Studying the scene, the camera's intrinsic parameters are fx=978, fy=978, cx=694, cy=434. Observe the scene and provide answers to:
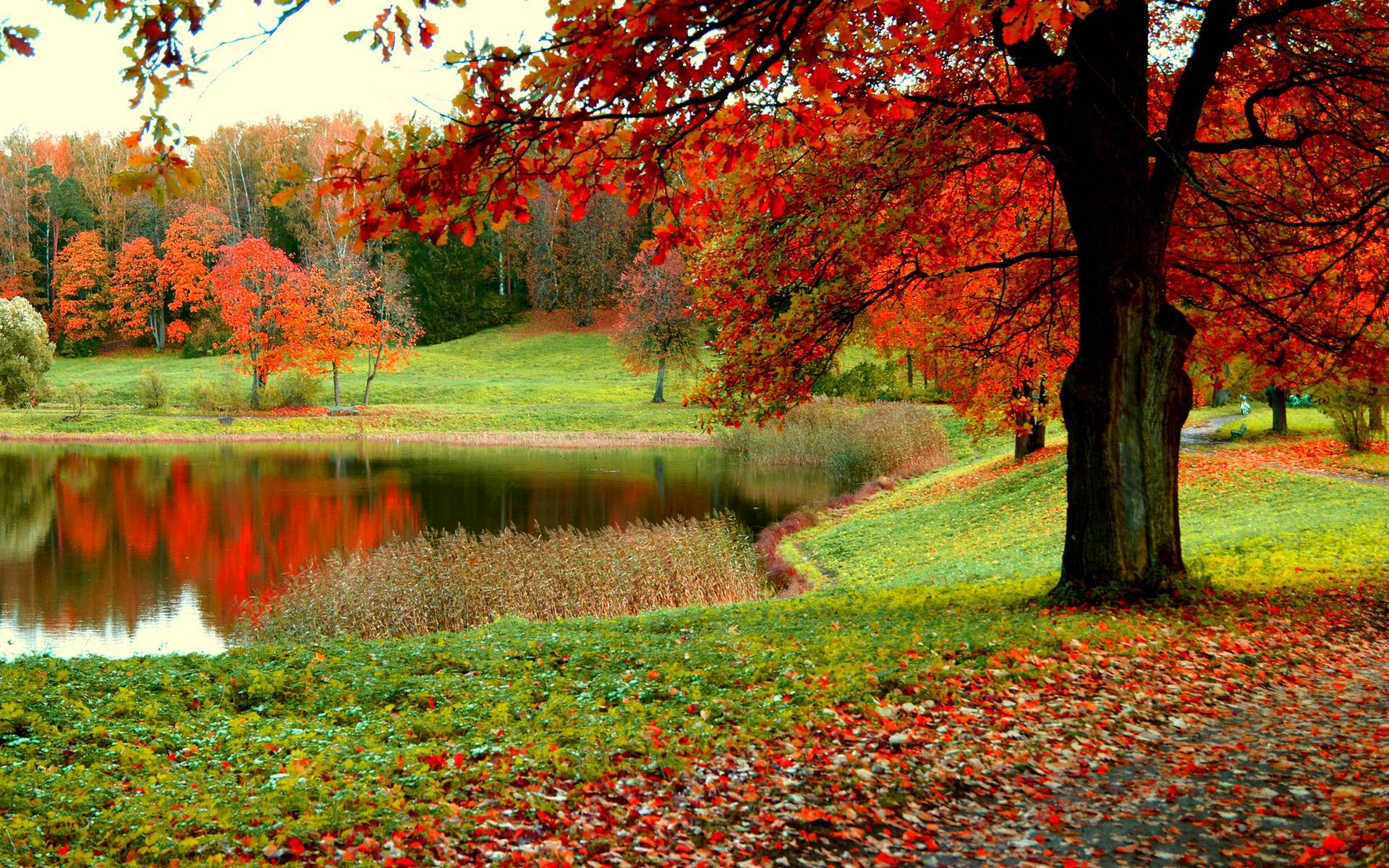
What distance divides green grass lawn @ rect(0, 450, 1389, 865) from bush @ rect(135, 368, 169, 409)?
4237 centimetres

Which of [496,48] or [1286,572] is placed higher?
[496,48]

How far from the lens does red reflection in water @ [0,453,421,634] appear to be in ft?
53.2

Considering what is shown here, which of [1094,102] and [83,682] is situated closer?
[83,682]

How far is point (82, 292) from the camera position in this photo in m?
67.4

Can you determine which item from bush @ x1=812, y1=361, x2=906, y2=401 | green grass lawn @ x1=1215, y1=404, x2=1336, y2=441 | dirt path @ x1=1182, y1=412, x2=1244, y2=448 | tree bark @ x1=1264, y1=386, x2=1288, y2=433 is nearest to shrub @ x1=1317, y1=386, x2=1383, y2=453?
tree bark @ x1=1264, y1=386, x2=1288, y2=433

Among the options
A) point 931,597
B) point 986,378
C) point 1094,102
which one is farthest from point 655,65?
point 986,378

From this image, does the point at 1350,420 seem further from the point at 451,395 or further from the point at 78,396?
the point at 78,396

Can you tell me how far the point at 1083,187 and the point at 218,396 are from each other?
46.0 meters

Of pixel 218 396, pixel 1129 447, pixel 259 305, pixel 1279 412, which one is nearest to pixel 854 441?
pixel 1279 412

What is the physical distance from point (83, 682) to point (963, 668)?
621 cm

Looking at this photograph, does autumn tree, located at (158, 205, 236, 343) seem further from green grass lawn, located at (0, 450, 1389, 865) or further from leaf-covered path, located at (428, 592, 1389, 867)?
leaf-covered path, located at (428, 592, 1389, 867)

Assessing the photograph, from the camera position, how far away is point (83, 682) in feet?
22.2

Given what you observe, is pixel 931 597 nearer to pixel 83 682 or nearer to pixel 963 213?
pixel 963 213

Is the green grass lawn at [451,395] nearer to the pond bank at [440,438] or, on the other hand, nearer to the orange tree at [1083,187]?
the pond bank at [440,438]
